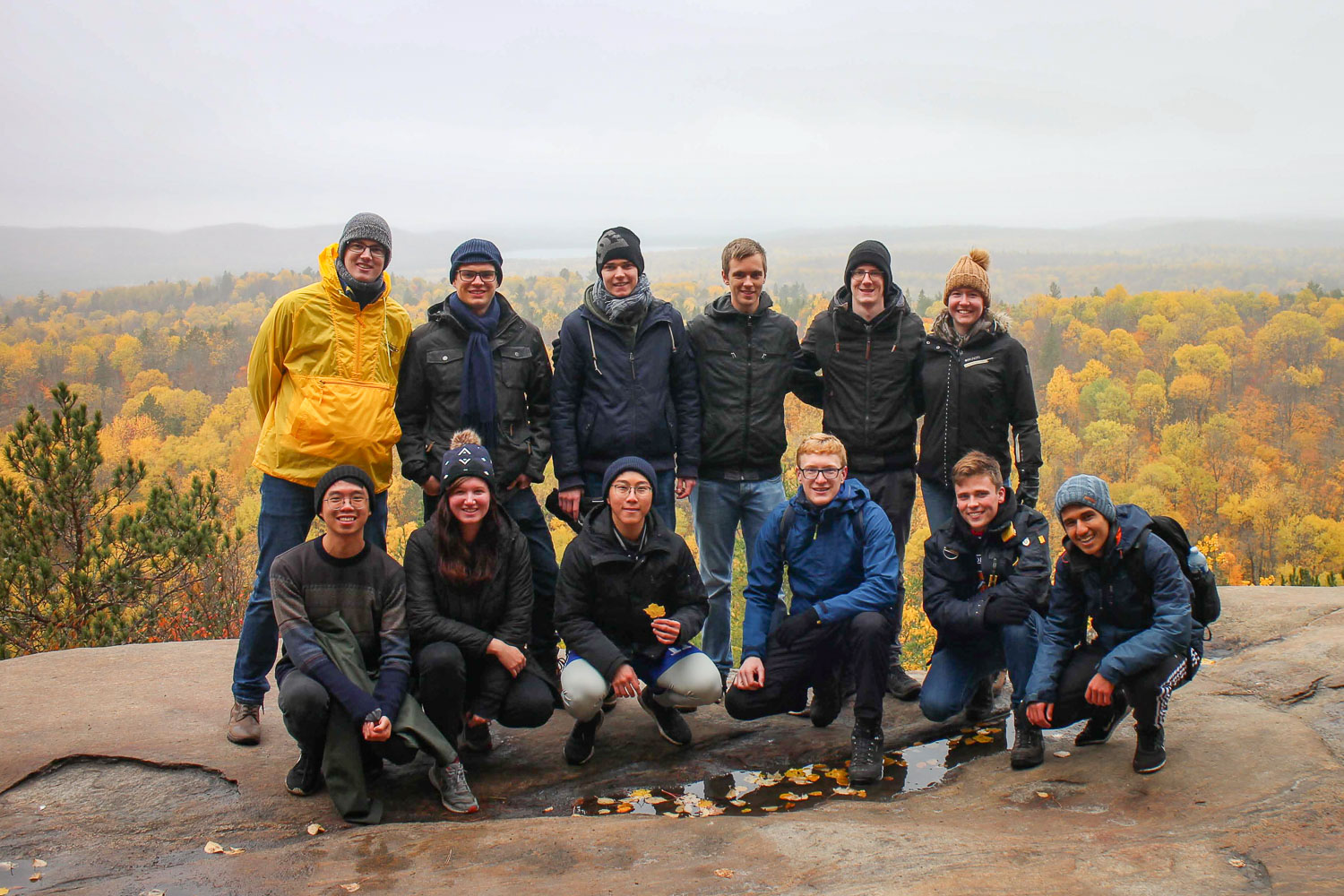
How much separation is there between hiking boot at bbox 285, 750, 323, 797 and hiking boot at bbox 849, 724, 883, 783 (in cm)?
239

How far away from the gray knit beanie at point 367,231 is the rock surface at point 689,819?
247 centimetres

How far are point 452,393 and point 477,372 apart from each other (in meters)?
0.16

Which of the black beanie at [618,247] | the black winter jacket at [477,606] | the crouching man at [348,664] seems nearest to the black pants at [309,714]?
the crouching man at [348,664]

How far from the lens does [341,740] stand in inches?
156

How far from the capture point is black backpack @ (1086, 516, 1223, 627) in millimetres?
4133

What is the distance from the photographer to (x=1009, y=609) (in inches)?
172

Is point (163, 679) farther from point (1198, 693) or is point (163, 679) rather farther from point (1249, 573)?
point (1249, 573)

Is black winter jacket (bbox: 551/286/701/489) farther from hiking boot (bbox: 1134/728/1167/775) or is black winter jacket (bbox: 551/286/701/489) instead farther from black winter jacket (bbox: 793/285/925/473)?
hiking boot (bbox: 1134/728/1167/775)

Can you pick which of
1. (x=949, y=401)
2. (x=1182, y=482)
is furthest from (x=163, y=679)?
(x=1182, y=482)

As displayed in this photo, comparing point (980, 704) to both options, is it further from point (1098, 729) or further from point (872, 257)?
point (872, 257)

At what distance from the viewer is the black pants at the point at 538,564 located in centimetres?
487

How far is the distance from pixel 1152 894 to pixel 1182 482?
2064 inches

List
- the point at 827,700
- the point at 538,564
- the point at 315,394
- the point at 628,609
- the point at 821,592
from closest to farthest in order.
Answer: the point at 315,394 < the point at 628,609 < the point at 821,592 < the point at 827,700 < the point at 538,564

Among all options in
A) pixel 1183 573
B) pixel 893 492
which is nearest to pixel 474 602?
pixel 893 492
